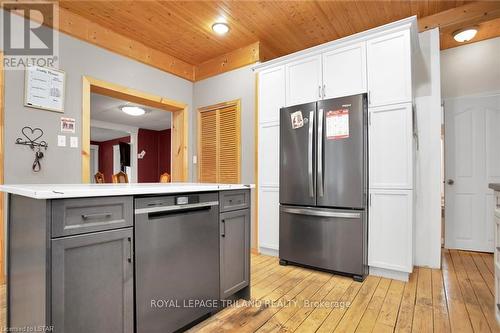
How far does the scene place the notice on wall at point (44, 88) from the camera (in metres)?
2.61

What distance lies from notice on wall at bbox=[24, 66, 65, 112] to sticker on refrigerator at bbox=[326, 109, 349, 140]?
9.16 ft

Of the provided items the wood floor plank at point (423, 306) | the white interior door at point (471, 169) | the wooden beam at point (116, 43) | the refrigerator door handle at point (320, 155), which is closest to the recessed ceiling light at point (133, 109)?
the wooden beam at point (116, 43)

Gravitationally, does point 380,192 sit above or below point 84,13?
below

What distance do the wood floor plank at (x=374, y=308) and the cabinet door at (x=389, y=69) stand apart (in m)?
1.68

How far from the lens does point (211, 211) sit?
188 cm

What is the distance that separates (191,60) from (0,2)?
7.06 ft

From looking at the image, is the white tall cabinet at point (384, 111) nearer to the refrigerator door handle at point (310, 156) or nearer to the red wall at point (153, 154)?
the refrigerator door handle at point (310, 156)

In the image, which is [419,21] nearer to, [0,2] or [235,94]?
[235,94]

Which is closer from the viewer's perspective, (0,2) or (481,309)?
(481,309)

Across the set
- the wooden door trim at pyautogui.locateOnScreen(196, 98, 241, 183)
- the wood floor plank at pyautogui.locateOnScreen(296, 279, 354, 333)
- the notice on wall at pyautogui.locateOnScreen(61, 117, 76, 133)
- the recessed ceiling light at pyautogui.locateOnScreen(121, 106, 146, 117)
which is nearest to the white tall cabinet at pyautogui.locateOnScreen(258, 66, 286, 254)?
the wooden door trim at pyautogui.locateOnScreen(196, 98, 241, 183)

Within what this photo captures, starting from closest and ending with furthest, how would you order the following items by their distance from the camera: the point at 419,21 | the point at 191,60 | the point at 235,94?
1. the point at 419,21
2. the point at 235,94
3. the point at 191,60

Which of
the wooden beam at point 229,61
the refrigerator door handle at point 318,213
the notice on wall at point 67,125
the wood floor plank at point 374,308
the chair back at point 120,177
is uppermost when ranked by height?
the wooden beam at point 229,61

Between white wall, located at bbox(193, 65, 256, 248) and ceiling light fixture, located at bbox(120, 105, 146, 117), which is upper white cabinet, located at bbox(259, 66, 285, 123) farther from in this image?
ceiling light fixture, located at bbox(120, 105, 146, 117)

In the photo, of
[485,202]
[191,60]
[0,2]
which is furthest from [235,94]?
[485,202]
